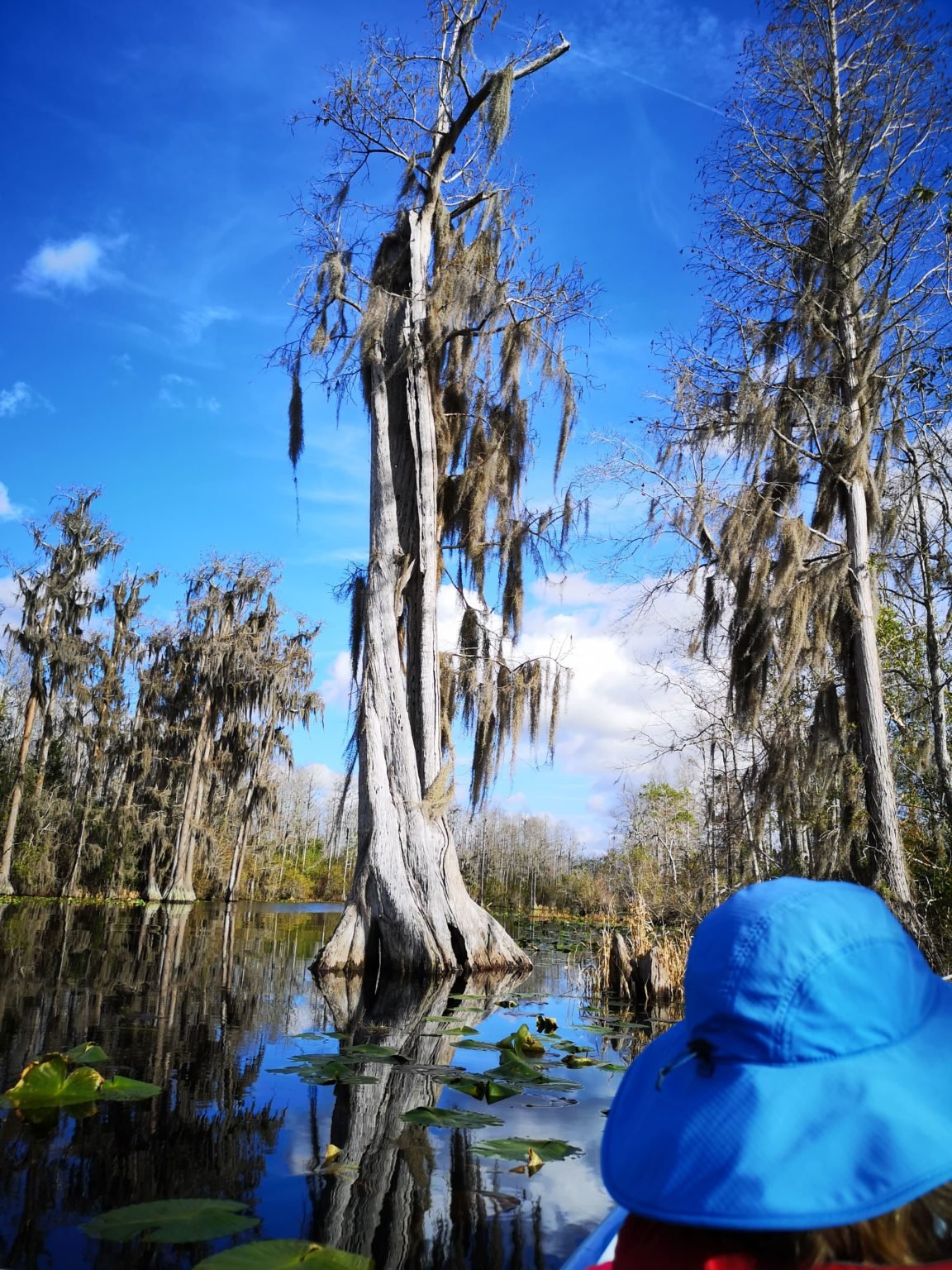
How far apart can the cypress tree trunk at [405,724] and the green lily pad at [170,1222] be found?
6.37 m

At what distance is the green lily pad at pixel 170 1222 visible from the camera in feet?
6.27

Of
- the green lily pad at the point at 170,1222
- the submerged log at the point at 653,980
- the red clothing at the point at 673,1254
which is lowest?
the submerged log at the point at 653,980

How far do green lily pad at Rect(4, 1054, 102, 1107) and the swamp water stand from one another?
55mm

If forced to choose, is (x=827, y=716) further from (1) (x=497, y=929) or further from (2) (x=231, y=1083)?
(2) (x=231, y=1083)

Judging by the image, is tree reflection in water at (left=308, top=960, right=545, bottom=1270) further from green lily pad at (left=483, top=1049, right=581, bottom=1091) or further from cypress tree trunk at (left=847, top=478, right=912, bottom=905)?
cypress tree trunk at (left=847, top=478, right=912, bottom=905)

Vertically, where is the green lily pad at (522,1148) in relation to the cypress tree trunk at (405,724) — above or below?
below

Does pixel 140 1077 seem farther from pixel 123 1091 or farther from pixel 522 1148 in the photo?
pixel 522 1148

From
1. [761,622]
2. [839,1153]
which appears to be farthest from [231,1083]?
[761,622]

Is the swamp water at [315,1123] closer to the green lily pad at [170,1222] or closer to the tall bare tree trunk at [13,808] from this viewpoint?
the green lily pad at [170,1222]

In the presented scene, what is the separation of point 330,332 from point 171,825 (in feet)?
52.8

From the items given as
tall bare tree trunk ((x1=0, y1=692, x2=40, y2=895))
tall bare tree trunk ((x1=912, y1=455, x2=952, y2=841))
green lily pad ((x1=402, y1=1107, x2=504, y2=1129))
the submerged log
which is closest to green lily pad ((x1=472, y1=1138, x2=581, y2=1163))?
green lily pad ((x1=402, y1=1107, x2=504, y2=1129))

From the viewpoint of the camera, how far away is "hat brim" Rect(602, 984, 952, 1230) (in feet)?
2.35

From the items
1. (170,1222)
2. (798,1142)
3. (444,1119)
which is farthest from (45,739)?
(798,1142)

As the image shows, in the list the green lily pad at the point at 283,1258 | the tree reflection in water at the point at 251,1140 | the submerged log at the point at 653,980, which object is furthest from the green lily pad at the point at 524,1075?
the submerged log at the point at 653,980
